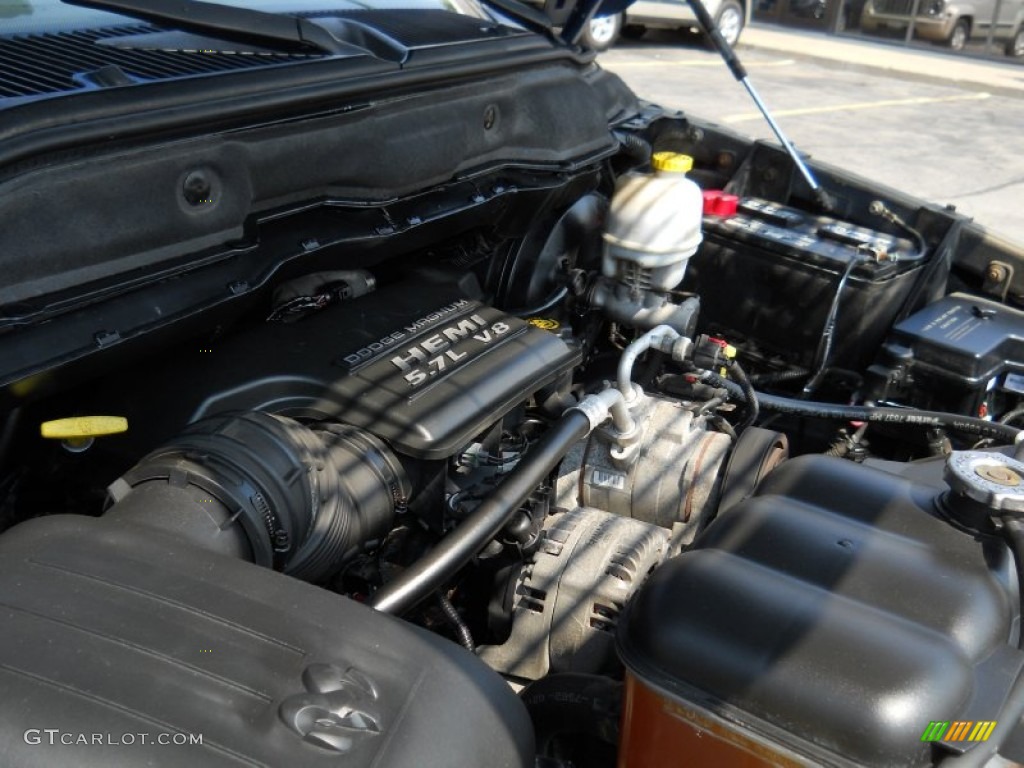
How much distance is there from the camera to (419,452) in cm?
149

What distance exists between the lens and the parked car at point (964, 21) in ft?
43.2

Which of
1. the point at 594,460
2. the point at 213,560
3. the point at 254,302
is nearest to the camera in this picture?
the point at 213,560

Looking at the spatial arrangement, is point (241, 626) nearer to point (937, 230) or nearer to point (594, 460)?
point (594, 460)

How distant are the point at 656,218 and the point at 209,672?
145 centimetres

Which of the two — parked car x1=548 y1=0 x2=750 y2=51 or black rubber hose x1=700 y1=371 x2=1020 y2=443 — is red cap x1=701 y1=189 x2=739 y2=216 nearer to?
black rubber hose x1=700 y1=371 x2=1020 y2=443

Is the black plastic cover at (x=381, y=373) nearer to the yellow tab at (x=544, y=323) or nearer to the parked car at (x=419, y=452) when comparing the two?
the parked car at (x=419, y=452)

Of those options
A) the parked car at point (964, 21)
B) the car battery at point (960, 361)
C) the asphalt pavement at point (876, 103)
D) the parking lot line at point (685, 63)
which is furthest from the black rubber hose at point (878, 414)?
the parked car at point (964, 21)

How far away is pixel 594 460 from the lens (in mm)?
1836

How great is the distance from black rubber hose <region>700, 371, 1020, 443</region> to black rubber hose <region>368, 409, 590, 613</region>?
61cm

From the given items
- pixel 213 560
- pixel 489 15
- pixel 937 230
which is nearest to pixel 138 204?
pixel 213 560

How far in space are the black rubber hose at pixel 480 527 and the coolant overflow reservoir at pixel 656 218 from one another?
60 cm

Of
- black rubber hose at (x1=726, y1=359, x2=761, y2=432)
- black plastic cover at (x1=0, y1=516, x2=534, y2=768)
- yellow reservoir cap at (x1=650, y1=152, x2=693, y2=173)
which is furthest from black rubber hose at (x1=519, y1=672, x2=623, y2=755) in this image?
yellow reservoir cap at (x1=650, y1=152, x2=693, y2=173)

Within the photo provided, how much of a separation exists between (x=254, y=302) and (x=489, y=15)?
1195 mm

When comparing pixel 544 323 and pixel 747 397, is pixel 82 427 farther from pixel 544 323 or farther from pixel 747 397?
pixel 747 397
